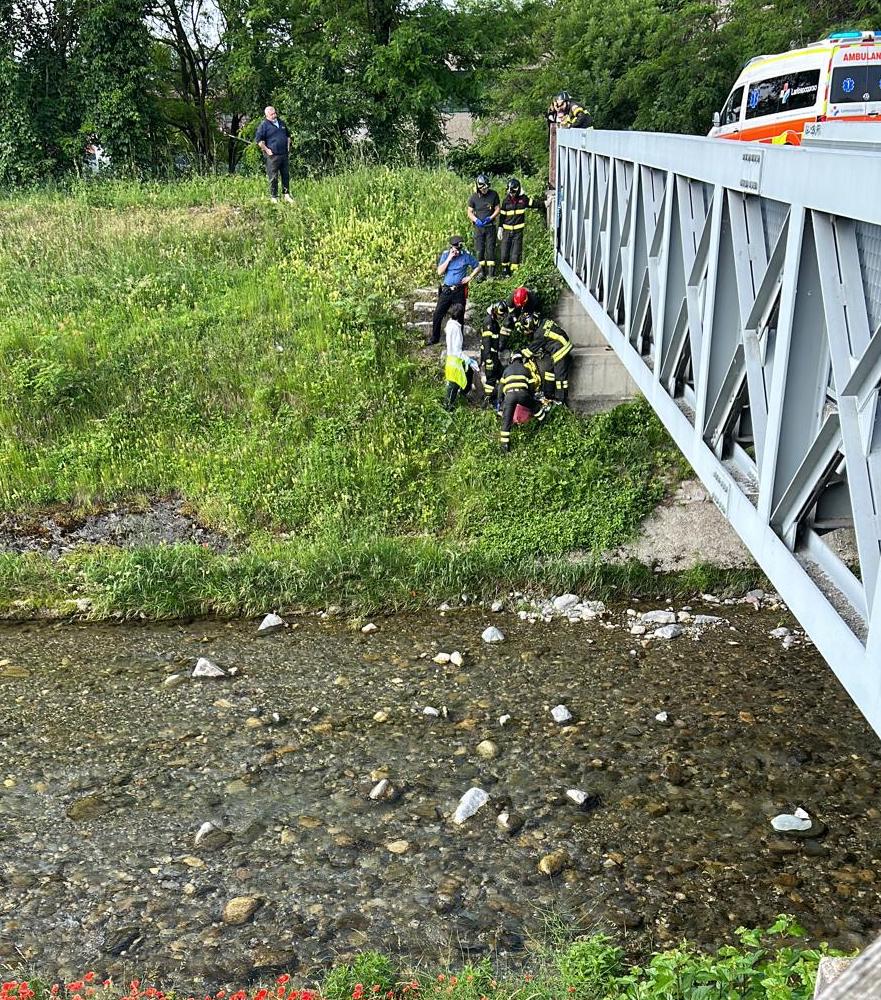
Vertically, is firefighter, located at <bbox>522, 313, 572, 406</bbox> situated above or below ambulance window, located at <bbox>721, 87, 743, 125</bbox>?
below

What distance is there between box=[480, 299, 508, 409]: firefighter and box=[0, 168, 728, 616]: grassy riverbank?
0.39 m

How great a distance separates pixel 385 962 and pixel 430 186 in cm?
1519

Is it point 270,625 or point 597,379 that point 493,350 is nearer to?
point 597,379

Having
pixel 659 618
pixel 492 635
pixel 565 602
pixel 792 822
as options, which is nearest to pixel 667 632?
pixel 659 618

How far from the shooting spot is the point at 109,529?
1195cm

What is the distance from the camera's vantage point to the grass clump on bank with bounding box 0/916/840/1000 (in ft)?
14.6

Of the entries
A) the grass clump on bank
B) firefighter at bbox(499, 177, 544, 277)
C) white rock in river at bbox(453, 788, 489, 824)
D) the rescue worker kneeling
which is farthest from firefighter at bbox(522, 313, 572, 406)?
the grass clump on bank

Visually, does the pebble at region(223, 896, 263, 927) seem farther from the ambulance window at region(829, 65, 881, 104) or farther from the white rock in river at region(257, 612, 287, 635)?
the ambulance window at region(829, 65, 881, 104)

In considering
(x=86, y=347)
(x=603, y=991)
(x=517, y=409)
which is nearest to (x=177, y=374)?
(x=86, y=347)

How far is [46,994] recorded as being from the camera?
521 centimetres

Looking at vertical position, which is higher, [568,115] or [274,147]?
[568,115]

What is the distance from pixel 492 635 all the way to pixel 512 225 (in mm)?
7098

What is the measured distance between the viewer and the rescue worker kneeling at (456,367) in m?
12.7

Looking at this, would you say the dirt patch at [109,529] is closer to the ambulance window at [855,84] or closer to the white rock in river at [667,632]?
the white rock in river at [667,632]
